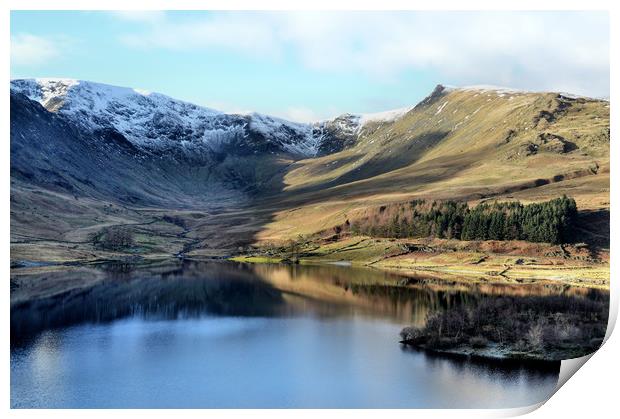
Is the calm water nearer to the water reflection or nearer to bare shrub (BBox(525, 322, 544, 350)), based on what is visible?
the water reflection

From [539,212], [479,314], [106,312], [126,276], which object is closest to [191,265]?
[126,276]

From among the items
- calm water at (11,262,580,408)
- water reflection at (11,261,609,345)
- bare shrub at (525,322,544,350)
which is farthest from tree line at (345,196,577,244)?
bare shrub at (525,322,544,350)

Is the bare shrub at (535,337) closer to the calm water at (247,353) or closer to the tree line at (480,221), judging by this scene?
the calm water at (247,353)

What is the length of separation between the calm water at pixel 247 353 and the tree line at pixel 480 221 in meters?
37.9

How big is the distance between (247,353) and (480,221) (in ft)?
332

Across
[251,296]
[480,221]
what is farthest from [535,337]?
[480,221]

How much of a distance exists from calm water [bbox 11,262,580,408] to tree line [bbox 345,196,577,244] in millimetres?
37935

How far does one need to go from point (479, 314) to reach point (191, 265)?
4025 inches

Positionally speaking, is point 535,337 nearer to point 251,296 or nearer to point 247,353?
point 247,353

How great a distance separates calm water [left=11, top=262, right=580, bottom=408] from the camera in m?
62.4

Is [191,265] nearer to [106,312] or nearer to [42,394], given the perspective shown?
[106,312]

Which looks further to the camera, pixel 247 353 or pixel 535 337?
pixel 535 337

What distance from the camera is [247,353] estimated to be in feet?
252

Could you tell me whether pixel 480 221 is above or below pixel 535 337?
above
